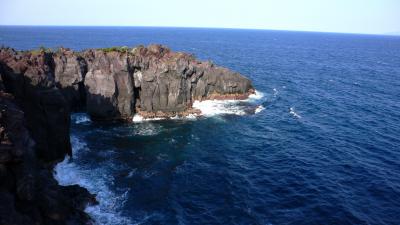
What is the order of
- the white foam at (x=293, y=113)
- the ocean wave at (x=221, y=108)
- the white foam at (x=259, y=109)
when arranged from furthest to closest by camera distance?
the white foam at (x=259, y=109) < the white foam at (x=293, y=113) < the ocean wave at (x=221, y=108)

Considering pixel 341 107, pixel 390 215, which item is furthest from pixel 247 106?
pixel 390 215

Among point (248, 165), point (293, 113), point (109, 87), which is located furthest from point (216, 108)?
point (248, 165)

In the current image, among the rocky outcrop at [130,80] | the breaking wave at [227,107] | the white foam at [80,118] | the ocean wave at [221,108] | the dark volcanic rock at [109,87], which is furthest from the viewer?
the breaking wave at [227,107]

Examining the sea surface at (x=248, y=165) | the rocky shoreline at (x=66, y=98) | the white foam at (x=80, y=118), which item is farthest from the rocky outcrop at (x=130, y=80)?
the sea surface at (x=248, y=165)

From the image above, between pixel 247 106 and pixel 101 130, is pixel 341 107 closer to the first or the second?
pixel 247 106

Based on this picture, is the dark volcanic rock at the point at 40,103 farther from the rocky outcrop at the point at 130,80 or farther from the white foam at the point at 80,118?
the white foam at the point at 80,118

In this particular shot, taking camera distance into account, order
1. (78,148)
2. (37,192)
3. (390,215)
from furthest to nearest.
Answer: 1. (78,148)
2. (390,215)
3. (37,192)
